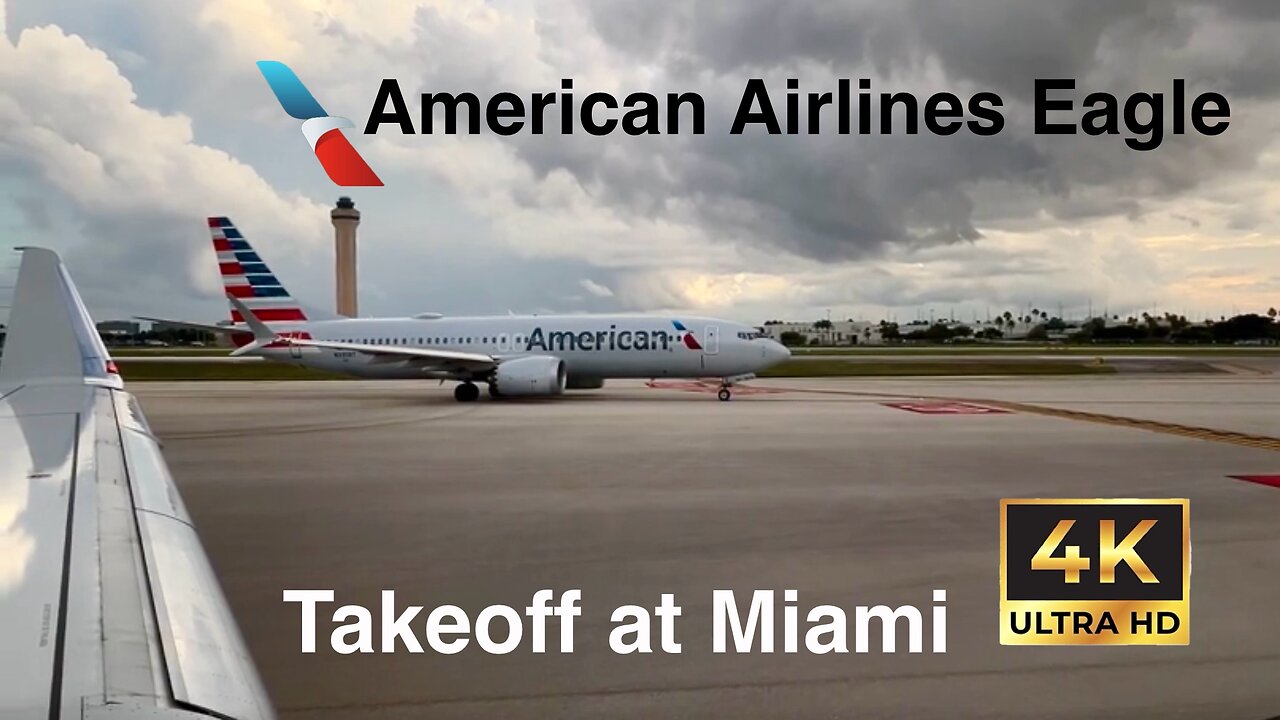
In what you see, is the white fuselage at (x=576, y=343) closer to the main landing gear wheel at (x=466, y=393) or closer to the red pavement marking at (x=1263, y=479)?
the main landing gear wheel at (x=466, y=393)

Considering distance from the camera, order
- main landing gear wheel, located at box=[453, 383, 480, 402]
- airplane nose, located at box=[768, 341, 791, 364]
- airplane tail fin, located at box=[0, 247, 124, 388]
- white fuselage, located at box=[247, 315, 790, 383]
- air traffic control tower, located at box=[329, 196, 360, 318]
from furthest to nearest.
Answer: air traffic control tower, located at box=[329, 196, 360, 318] < main landing gear wheel, located at box=[453, 383, 480, 402] < white fuselage, located at box=[247, 315, 790, 383] < airplane nose, located at box=[768, 341, 791, 364] < airplane tail fin, located at box=[0, 247, 124, 388]

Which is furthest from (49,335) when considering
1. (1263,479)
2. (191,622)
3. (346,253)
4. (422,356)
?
(346,253)

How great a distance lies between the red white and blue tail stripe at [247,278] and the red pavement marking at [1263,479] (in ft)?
92.0

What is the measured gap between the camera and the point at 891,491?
1039 centimetres

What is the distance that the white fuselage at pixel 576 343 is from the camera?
1032 inches

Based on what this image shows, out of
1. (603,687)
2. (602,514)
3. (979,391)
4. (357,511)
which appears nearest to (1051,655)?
(603,687)

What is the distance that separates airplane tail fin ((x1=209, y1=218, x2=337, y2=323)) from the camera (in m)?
31.0

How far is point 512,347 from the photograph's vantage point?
27.8m

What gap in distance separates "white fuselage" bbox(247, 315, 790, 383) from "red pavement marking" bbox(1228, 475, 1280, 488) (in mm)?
15000

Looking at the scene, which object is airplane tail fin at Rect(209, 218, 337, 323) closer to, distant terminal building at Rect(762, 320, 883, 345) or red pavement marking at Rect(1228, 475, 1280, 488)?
red pavement marking at Rect(1228, 475, 1280, 488)

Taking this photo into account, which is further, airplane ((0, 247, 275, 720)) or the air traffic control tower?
the air traffic control tower

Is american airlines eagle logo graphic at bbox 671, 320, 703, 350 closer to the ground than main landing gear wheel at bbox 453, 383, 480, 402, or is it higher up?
higher up

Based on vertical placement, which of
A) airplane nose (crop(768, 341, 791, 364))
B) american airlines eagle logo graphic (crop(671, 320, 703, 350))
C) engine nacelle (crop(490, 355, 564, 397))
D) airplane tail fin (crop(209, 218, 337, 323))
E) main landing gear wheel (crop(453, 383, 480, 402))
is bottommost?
main landing gear wheel (crop(453, 383, 480, 402))

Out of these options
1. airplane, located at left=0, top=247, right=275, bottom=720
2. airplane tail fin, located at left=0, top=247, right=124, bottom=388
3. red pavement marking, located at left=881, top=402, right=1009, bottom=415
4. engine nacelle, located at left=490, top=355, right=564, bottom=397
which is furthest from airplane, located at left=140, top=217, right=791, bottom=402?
airplane, located at left=0, top=247, right=275, bottom=720
